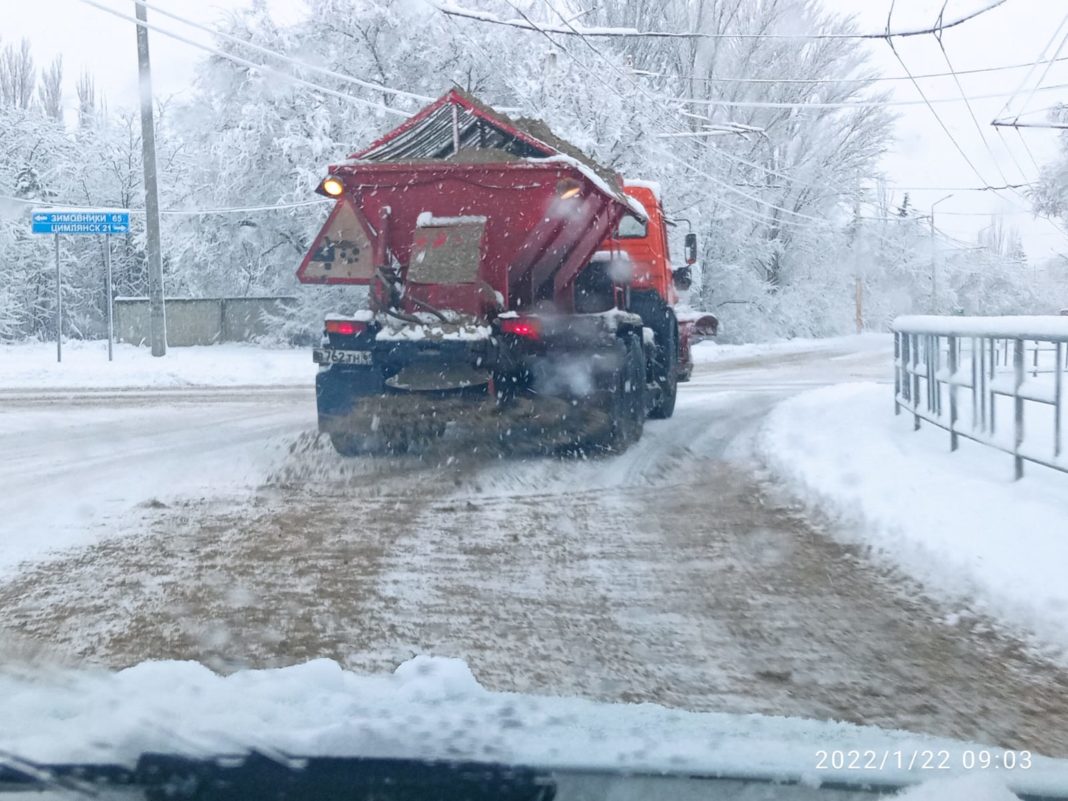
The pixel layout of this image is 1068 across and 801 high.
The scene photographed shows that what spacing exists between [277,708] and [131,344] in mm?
33627

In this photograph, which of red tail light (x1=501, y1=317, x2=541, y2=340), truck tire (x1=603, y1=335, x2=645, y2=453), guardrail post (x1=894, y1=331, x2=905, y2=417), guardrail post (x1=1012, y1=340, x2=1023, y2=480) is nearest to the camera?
guardrail post (x1=1012, y1=340, x2=1023, y2=480)

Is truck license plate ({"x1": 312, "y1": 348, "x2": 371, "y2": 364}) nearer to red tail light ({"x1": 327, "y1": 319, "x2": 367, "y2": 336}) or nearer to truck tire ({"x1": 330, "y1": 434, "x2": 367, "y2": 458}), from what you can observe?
red tail light ({"x1": 327, "y1": 319, "x2": 367, "y2": 336})

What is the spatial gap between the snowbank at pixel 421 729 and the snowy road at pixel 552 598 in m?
0.60

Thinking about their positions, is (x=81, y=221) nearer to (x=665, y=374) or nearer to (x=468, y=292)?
(x=665, y=374)

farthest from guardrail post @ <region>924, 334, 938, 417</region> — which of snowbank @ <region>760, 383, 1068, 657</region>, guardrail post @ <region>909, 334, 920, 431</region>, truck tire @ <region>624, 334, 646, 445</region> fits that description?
truck tire @ <region>624, 334, 646, 445</region>

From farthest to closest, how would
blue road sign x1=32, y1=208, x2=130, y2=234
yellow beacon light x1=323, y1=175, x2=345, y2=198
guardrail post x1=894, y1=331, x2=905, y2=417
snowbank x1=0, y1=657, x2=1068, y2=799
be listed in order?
blue road sign x1=32, y1=208, x2=130, y2=234, guardrail post x1=894, y1=331, x2=905, y2=417, yellow beacon light x1=323, y1=175, x2=345, y2=198, snowbank x1=0, y1=657, x2=1068, y2=799

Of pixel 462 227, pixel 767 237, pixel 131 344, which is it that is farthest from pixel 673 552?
pixel 767 237

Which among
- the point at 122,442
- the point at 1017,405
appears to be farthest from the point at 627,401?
the point at 122,442

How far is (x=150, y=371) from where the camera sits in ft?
67.9

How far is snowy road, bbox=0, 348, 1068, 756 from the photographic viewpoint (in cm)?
394

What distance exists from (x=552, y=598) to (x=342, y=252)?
5288 mm

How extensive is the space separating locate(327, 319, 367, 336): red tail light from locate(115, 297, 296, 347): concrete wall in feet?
80.7

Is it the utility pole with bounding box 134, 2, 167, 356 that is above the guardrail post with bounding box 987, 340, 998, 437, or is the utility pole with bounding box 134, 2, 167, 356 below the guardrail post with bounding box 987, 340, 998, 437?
above

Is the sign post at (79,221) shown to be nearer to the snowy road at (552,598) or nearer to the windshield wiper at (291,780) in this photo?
the snowy road at (552,598)
